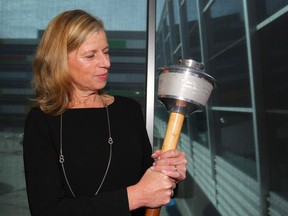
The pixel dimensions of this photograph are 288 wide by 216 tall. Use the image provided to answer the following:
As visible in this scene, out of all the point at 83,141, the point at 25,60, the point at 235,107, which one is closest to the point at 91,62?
the point at 83,141

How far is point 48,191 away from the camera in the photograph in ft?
2.46

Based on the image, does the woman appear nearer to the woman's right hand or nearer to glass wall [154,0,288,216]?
the woman's right hand

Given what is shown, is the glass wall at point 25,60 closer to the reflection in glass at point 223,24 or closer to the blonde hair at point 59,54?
the reflection in glass at point 223,24

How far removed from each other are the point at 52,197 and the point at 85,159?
143 mm

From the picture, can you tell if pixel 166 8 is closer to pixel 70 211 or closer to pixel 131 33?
pixel 131 33

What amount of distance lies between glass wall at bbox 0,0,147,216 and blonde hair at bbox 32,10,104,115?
1.02 meters

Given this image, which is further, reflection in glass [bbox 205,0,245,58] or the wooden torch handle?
reflection in glass [bbox 205,0,245,58]

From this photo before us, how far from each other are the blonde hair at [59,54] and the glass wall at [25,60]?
1019 millimetres

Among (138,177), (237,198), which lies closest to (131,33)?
(237,198)

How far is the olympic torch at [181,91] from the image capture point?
735 millimetres

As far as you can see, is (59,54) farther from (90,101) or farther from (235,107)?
(235,107)

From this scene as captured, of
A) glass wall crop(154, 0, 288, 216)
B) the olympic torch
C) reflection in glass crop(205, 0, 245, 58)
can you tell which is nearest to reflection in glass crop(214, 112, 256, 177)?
glass wall crop(154, 0, 288, 216)

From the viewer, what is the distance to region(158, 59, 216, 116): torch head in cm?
73

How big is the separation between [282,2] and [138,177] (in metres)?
1.12
